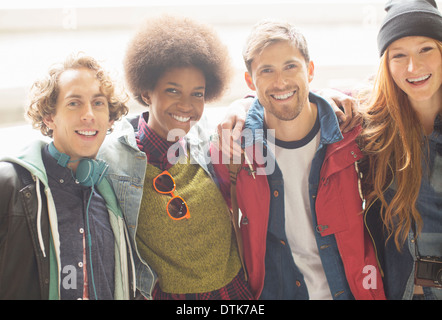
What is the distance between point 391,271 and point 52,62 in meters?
1.72

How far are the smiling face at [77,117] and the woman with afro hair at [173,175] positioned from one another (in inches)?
6.5

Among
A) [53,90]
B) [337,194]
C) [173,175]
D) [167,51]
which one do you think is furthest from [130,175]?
[337,194]

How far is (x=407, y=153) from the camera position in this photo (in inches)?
61.3

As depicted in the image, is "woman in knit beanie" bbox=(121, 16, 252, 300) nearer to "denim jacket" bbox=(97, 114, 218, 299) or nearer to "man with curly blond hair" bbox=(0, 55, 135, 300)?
"denim jacket" bbox=(97, 114, 218, 299)

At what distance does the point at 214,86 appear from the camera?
2.01 m

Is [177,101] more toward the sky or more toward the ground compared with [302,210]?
more toward the sky

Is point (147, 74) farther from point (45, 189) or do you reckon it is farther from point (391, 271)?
point (391, 271)

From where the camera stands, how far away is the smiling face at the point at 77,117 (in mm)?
1454

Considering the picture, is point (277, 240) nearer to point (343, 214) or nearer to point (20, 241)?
point (343, 214)

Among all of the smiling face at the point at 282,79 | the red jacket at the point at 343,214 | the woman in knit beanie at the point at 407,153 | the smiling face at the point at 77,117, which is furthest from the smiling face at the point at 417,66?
the smiling face at the point at 77,117

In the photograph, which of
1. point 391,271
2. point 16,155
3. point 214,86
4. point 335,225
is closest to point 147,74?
point 214,86

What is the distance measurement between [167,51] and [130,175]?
62cm

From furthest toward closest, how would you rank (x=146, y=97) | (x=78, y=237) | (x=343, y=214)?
(x=146, y=97)
(x=343, y=214)
(x=78, y=237)

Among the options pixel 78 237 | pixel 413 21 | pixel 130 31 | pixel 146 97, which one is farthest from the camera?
pixel 130 31
